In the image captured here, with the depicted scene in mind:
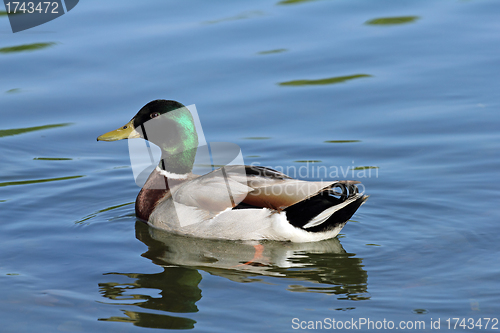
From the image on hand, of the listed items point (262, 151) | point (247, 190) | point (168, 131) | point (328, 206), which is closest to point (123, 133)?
point (168, 131)

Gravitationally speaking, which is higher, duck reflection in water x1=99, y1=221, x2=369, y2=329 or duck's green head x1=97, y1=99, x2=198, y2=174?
duck's green head x1=97, y1=99, x2=198, y2=174

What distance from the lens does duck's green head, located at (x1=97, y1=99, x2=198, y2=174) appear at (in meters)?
6.85

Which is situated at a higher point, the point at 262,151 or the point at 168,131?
the point at 168,131

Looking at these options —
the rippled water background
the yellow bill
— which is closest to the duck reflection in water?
the rippled water background

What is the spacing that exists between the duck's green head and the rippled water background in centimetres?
73

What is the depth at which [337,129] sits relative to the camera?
864 centimetres

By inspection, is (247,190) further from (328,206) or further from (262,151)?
(262,151)

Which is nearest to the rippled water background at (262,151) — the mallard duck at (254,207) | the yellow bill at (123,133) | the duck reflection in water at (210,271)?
the duck reflection in water at (210,271)

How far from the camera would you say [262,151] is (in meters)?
8.18

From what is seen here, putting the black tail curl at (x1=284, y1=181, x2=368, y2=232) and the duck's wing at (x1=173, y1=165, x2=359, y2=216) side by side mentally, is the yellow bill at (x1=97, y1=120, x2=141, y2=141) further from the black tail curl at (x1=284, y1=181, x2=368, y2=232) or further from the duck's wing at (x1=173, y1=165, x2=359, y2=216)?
the black tail curl at (x1=284, y1=181, x2=368, y2=232)

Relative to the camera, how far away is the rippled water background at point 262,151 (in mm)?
4906

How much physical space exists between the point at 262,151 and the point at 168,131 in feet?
5.32

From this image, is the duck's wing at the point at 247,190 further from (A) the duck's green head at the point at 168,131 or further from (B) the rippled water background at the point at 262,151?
(A) the duck's green head at the point at 168,131

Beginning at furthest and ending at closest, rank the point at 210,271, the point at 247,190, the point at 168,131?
the point at 168,131 < the point at 247,190 < the point at 210,271
